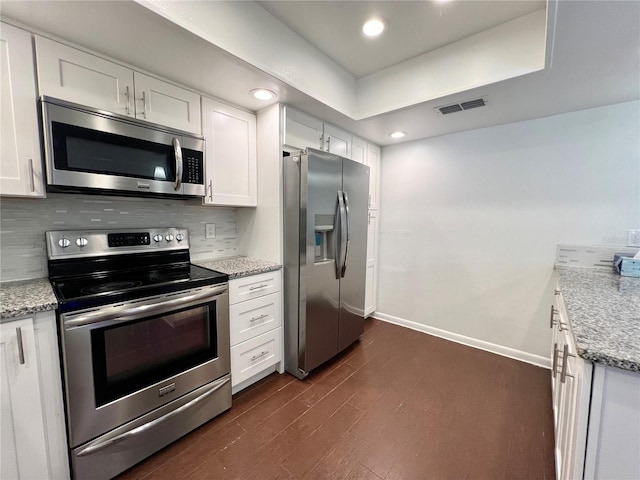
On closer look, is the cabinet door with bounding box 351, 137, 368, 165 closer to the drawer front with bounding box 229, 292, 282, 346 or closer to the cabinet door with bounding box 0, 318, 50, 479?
the drawer front with bounding box 229, 292, 282, 346

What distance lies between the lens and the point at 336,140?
2.61 m

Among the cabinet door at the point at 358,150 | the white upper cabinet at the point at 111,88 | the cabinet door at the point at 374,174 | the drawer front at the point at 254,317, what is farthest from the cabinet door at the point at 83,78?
the cabinet door at the point at 374,174

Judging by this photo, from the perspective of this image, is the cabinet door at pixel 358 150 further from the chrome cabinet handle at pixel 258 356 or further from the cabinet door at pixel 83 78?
the chrome cabinet handle at pixel 258 356

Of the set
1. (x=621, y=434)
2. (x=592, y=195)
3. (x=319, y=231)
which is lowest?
(x=621, y=434)

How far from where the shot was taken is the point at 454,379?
219cm

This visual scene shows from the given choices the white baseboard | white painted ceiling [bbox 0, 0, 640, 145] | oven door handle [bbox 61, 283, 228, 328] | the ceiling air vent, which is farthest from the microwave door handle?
the white baseboard

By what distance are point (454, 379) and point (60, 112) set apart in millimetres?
3105

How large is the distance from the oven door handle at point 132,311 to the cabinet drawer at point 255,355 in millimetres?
519

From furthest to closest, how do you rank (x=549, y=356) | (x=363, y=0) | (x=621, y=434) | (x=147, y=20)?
(x=549, y=356) → (x=363, y=0) → (x=147, y=20) → (x=621, y=434)

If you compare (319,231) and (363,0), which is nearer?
(363,0)

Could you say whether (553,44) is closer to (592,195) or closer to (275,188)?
(592,195)

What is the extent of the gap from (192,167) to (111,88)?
573 millimetres

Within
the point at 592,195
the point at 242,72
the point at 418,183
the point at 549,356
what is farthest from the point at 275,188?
the point at 549,356

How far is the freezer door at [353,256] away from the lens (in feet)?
7.83
